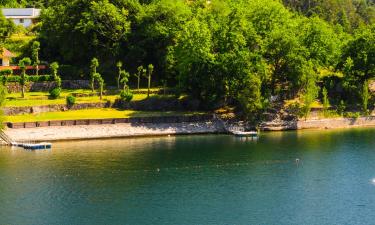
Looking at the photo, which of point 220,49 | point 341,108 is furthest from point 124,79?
point 341,108

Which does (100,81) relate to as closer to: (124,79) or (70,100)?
(124,79)

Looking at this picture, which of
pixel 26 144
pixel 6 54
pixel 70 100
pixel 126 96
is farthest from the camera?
pixel 6 54

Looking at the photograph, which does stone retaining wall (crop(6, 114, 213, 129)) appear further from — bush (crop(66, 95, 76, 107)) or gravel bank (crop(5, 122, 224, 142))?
bush (crop(66, 95, 76, 107))

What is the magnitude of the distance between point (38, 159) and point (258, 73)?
4232 centimetres

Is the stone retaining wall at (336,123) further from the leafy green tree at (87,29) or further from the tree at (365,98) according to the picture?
the leafy green tree at (87,29)

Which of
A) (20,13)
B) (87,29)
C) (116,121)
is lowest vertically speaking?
(116,121)

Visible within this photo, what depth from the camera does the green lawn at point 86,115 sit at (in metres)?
113

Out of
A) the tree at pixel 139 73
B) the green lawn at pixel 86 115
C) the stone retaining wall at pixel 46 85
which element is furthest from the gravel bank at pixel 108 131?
the stone retaining wall at pixel 46 85

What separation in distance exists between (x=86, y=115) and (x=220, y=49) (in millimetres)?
24994

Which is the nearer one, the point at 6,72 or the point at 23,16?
the point at 6,72

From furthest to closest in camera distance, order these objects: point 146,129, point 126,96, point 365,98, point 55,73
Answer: point 55,73 < point 365,98 < point 126,96 < point 146,129

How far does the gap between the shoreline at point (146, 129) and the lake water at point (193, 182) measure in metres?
2.68

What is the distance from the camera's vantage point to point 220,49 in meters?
123

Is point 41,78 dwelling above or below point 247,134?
above
